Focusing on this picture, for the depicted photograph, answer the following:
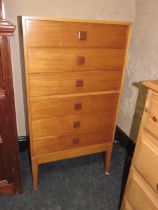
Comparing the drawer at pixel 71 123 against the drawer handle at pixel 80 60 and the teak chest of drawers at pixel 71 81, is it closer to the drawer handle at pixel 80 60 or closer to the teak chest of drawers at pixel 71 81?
the teak chest of drawers at pixel 71 81

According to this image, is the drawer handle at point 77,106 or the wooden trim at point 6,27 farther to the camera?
the drawer handle at point 77,106

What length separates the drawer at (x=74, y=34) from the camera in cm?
111

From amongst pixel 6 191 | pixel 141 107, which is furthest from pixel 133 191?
pixel 6 191

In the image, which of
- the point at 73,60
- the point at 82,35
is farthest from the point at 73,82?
the point at 82,35

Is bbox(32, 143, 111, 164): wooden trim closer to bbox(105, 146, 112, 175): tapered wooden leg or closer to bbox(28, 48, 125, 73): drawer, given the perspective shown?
bbox(105, 146, 112, 175): tapered wooden leg

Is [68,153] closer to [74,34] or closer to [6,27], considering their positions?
[74,34]

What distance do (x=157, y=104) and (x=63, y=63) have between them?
635mm

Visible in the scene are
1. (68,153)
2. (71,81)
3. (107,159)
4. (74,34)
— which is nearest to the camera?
(74,34)

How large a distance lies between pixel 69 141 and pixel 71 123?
162 millimetres

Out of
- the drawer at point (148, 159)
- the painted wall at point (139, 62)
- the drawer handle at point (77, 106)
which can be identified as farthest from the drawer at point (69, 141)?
the drawer at point (148, 159)

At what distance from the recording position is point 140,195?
107cm

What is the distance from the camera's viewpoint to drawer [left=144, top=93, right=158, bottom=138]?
89 centimetres

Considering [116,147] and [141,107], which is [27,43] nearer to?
[141,107]

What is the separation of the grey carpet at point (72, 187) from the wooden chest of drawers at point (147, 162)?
47cm
